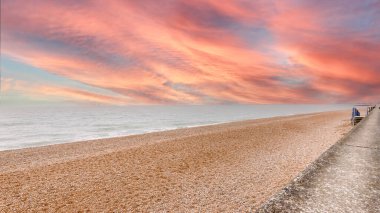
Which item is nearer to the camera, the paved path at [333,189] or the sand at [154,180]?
the paved path at [333,189]

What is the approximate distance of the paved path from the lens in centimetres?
468

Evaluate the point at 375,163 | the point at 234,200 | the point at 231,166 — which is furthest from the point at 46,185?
the point at 375,163

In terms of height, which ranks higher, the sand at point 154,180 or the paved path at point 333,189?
the paved path at point 333,189

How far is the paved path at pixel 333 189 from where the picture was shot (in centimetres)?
468

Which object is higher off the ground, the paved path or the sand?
the paved path

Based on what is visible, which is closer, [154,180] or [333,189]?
[333,189]

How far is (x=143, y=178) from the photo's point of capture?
12953mm

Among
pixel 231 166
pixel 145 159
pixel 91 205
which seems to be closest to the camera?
pixel 91 205

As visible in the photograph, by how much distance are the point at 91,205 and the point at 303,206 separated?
7890mm

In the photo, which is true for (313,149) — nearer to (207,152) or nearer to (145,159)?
(207,152)

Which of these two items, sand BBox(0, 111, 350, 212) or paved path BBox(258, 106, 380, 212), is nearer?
paved path BBox(258, 106, 380, 212)

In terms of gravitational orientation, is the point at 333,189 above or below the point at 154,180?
above

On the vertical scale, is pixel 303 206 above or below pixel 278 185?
above

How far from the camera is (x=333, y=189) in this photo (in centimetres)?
573
